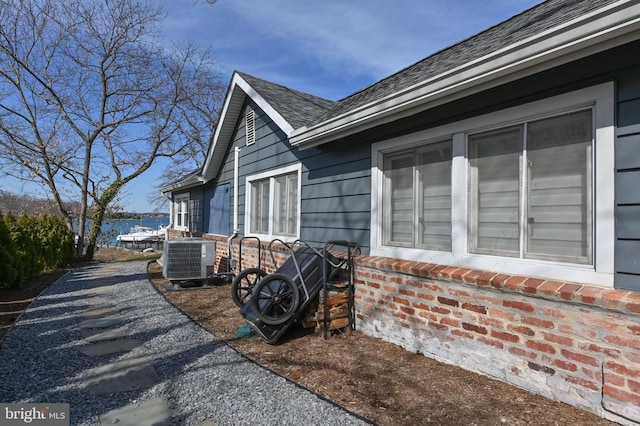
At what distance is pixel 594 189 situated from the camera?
9.04ft

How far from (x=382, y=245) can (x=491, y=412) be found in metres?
2.25

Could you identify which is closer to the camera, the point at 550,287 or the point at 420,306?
the point at 550,287

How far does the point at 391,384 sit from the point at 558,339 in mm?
1369

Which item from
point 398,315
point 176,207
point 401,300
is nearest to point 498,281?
point 401,300

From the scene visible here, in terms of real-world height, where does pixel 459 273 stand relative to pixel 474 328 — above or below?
above

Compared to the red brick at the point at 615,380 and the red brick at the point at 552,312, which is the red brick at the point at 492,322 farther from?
the red brick at the point at 615,380

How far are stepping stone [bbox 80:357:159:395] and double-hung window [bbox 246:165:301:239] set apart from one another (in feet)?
11.2

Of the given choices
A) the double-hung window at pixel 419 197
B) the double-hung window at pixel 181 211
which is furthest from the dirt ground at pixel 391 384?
the double-hung window at pixel 181 211

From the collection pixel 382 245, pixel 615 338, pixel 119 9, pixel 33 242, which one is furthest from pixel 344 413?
pixel 119 9

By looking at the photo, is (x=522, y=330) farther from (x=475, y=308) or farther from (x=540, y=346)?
(x=475, y=308)

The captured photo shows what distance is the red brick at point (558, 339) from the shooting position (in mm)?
2713

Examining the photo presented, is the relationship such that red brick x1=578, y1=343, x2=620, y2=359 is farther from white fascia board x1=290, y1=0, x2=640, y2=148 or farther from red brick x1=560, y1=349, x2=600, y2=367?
white fascia board x1=290, y1=0, x2=640, y2=148

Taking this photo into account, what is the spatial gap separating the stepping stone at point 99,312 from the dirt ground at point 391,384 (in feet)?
3.11

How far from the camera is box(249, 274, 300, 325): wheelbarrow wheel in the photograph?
4.10 metres
